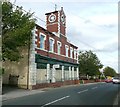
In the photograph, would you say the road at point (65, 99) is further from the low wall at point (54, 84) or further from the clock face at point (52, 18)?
the clock face at point (52, 18)

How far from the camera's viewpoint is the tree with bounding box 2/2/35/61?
75.4 feet

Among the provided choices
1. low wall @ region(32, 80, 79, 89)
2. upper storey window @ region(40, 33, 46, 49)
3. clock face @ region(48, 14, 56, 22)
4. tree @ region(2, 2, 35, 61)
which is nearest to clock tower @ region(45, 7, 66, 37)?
clock face @ region(48, 14, 56, 22)

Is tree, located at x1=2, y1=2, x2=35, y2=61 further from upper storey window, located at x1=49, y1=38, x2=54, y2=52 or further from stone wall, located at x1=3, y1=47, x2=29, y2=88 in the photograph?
upper storey window, located at x1=49, y1=38, x2=54, y2=52

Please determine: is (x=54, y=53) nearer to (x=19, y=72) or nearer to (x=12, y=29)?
(x=19, y=72)

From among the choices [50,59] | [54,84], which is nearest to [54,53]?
[50,59]

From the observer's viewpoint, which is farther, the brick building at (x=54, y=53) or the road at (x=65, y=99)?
the brick building at (x=54, y=53)

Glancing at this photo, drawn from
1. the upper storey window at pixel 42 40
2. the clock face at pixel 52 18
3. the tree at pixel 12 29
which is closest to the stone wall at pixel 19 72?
the upper storey window at pixel 42 40

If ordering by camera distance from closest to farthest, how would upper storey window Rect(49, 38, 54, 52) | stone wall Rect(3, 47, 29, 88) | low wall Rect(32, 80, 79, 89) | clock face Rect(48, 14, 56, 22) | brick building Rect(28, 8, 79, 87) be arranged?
stone wall Rect(3, 47, 29, 88) → low wall Rect(32, 80, 79, 89) → brick building Rect(28, 8, 79, 87) → upper storey window Rect(49, 38, 54, 52) → clock face Rect(48, 14, 56, 22)

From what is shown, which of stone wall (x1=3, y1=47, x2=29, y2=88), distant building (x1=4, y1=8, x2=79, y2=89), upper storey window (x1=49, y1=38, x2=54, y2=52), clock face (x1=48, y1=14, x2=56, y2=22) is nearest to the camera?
stone wall (x1=3, y1=47, x2=29, y2=88)

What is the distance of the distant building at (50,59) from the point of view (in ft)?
104

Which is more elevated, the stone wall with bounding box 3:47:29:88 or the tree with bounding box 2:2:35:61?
the tree with bounding box 2:2:35:61

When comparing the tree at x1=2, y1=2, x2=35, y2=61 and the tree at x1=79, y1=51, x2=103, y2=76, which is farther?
the tree at x1=79, y1=51, x2=103, y2=76

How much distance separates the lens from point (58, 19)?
45000 millimetres

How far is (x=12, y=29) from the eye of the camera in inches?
937
